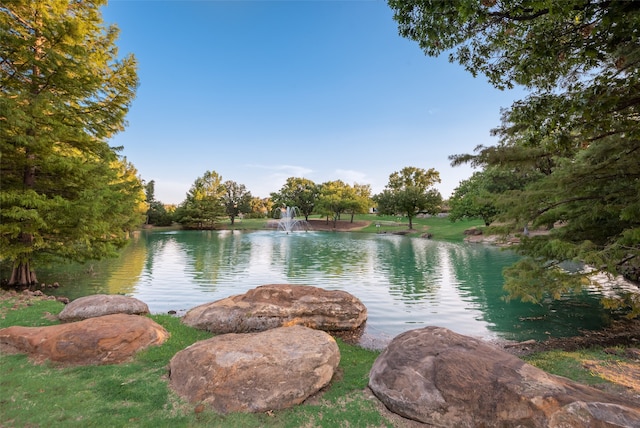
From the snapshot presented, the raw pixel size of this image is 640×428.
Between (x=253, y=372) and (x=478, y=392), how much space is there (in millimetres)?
3242

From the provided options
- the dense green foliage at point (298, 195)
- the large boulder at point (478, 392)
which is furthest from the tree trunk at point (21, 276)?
the dense green foliage at point (298, 195)

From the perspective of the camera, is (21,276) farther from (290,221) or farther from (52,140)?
(290,221)

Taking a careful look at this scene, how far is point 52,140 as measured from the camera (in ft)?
36.0

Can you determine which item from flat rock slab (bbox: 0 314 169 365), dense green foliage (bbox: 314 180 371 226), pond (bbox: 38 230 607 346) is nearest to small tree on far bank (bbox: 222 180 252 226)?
dense green foliage (bbox: 314 180 371 226)

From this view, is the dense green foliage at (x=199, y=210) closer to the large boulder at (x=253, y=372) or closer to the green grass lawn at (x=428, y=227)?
the green grass lawn at (x=428, y=227)

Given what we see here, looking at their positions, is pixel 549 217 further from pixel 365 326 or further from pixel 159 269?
pixel 159 269

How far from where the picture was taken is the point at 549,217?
28.4 feet

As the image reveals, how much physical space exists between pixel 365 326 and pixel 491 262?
17.9 meters

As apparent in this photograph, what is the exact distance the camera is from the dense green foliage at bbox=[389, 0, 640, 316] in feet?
A: 16.2

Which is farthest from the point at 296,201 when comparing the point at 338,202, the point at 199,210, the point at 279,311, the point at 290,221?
the point at 279,311

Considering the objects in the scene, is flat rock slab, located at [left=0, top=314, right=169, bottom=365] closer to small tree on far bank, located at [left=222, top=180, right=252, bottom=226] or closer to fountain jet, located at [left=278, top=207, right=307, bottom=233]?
fountain jet, located at [left=278, top=207, right=307, bottom=233]

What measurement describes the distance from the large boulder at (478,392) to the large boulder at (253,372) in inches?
39.3

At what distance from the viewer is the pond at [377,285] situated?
10422 millimetres

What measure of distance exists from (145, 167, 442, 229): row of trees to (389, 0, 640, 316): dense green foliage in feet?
171
